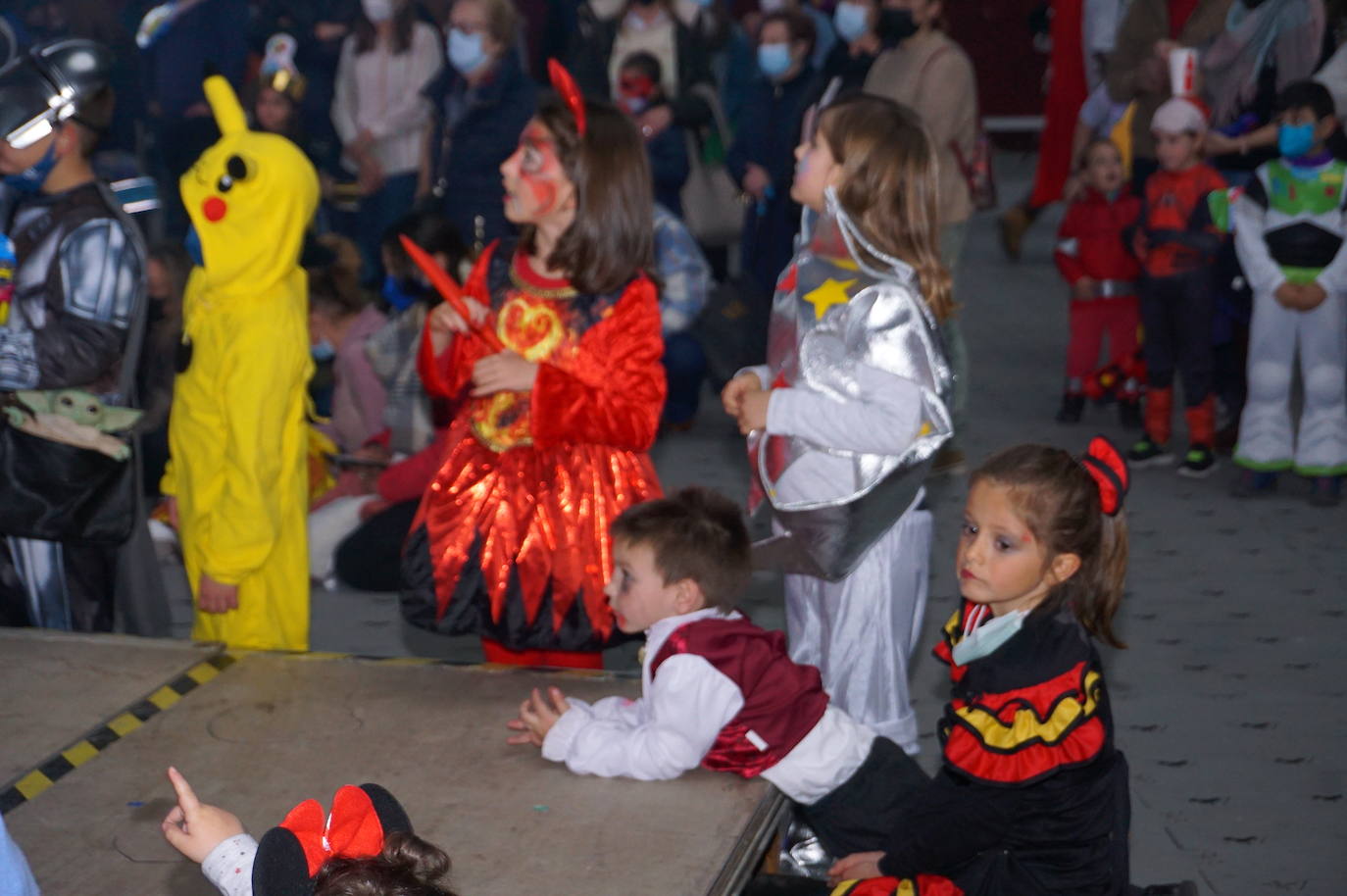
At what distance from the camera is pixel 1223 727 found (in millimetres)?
3916

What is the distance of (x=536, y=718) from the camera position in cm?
253

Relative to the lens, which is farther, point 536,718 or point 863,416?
point 863,416

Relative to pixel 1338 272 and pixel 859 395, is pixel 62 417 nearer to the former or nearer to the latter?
pixel 859 395

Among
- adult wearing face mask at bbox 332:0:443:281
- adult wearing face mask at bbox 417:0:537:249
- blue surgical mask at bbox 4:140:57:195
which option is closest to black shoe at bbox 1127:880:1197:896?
blue surgical mask at bbox 4:140:57:195

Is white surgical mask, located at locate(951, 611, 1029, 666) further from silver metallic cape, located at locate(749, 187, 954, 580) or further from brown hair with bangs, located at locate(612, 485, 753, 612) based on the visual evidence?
silver metallic cape, located at locate(749, 187, 954, 580)

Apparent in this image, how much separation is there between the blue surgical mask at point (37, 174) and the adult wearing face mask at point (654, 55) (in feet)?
12.2

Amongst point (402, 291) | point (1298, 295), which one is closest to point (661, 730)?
point (402, 291)

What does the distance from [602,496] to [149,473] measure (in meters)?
2.79

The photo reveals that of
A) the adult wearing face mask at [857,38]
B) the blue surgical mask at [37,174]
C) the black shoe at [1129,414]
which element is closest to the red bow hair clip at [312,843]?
the blue surgical mask at [37,174]

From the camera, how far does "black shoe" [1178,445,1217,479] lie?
6.03 metres

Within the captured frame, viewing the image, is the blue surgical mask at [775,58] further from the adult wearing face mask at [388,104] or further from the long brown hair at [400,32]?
the long brown hair at [400,32]

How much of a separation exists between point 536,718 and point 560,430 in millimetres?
663

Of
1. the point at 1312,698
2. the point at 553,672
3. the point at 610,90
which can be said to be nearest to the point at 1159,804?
the point at 1312,698

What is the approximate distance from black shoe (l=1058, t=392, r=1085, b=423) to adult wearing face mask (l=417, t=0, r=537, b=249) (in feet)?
7.90
